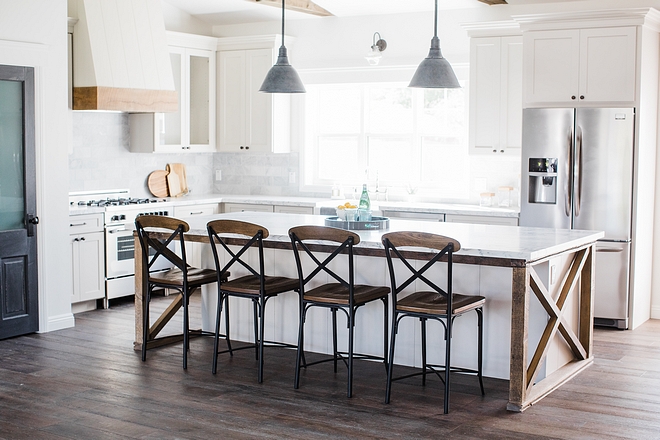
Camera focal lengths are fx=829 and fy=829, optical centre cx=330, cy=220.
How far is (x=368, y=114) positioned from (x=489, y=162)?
4.57 feet

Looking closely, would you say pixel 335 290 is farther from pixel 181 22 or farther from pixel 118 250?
pixel 181 22

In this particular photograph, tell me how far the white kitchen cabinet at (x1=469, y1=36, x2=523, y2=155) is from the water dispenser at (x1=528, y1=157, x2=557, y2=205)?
493 mm

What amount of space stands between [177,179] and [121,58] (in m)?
1.73

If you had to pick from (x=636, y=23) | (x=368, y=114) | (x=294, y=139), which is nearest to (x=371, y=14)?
(x=368, y=114)

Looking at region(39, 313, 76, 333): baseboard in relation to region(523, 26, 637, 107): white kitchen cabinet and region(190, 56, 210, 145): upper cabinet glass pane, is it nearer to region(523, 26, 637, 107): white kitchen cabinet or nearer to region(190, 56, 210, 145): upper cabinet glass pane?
region(190, 56, 210, 145): upper cabinet glass pane

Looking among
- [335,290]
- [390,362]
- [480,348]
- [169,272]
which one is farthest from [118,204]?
[480,348]

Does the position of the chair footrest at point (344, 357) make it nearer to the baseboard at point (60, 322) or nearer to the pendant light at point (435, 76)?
the pendant light at point (435, 76)

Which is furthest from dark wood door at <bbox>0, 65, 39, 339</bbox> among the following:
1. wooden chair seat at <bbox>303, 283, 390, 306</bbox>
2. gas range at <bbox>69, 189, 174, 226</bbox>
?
wooden chair seat at <bbox>303, 283, 390, 306</bbox>

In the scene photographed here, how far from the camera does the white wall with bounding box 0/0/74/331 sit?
5953 mm

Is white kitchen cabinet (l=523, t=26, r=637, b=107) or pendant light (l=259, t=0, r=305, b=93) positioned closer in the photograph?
pendant light (l=259, t=0, r=305, b=93)

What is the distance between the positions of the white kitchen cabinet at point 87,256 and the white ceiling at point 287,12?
8.39 ft

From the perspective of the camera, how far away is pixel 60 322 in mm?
6340

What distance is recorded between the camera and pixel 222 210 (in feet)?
27.1

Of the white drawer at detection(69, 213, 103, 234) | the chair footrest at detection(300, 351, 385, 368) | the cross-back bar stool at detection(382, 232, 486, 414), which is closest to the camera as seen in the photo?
the cross-back bar stool at detection(382, 232, 486, 414)
